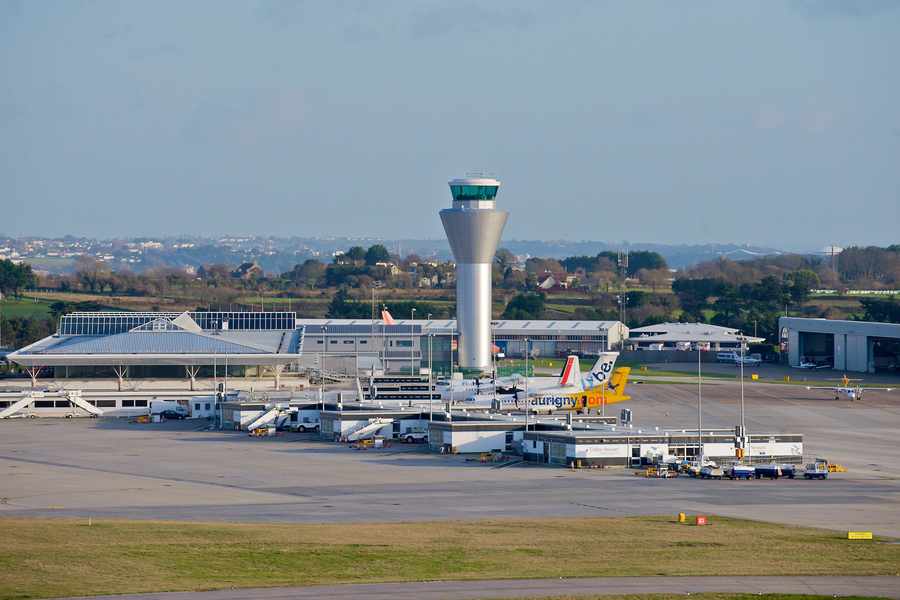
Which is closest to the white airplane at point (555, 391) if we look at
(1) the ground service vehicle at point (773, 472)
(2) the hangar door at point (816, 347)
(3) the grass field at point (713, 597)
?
(1) the ground service vehicle at point (773, 472)

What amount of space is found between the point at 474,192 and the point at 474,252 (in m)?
6.22

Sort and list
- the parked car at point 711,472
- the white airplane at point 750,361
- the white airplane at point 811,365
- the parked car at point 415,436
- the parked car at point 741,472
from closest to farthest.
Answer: the parked car at point 741,472 → the parked car at point 711,472 → the parked car at point 415,436 → the white airplane at point 811,365 → the white airplane at point 750,361

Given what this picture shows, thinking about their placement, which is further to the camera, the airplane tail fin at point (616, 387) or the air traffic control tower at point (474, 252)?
the air traffic control tower at point (474, 252)

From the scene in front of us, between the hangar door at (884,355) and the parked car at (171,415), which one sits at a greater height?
the hangar door at (884,355)

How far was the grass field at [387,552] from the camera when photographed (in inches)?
1934

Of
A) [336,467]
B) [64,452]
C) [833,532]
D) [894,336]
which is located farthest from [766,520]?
[894,336]

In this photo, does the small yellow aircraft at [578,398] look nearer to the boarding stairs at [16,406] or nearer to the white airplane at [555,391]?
the white airplane at [555,391]

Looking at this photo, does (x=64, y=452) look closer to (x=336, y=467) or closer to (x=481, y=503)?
(x=336, y=467)

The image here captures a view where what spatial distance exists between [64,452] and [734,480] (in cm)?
4261

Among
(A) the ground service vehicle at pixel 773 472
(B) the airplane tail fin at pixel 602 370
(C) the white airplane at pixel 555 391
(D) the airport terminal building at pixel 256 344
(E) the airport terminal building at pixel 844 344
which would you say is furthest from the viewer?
(E) the airport terminal building at pixel 844 344

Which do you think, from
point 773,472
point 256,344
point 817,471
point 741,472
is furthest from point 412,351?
point 817,471

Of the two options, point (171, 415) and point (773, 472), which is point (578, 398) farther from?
point (773, 472)

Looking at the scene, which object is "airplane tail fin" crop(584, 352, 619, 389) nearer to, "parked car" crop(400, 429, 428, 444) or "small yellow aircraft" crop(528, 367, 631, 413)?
"small yellow aircraft" crop(528, 367, 631, 413)

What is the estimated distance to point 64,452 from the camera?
296 feet
